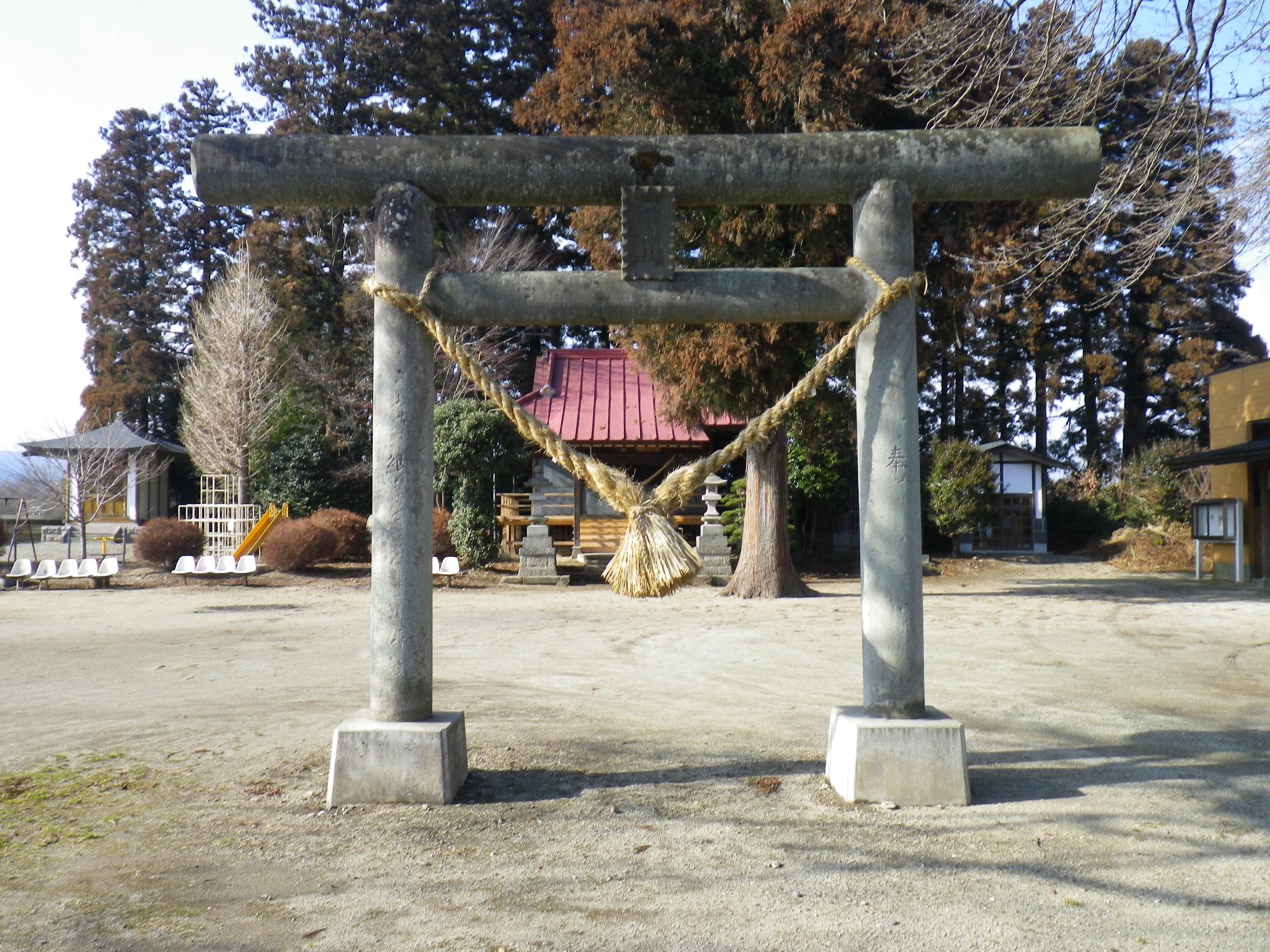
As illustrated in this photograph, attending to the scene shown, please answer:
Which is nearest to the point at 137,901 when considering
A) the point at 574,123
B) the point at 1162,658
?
the point at 1162,658

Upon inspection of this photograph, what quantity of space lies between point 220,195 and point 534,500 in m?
14.0

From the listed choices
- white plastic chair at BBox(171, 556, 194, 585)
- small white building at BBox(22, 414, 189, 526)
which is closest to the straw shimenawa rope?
white plastic chair at BBox(171, 556, 194, 585)

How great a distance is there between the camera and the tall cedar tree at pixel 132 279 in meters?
34.0

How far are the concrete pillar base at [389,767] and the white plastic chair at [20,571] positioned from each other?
637 inches

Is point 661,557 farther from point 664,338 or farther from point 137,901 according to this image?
point 664,338

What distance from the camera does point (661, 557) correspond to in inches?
171

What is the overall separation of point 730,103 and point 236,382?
17774mm

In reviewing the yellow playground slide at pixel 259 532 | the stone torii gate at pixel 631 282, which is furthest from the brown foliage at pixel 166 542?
the stone torii gate at pixel 631 282

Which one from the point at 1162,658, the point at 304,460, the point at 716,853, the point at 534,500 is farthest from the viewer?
the point at 304,460

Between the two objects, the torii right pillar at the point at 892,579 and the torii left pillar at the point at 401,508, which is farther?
the torii left pillar at the point at 401,508

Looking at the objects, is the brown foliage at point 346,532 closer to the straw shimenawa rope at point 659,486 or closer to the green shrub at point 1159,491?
the straw shimenawa rope at point 659,486

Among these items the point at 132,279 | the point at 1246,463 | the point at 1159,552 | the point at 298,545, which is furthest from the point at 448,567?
the point at 132,279

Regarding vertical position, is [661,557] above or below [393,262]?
below

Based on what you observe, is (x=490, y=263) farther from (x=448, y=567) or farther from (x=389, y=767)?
(x=389, y=767)
